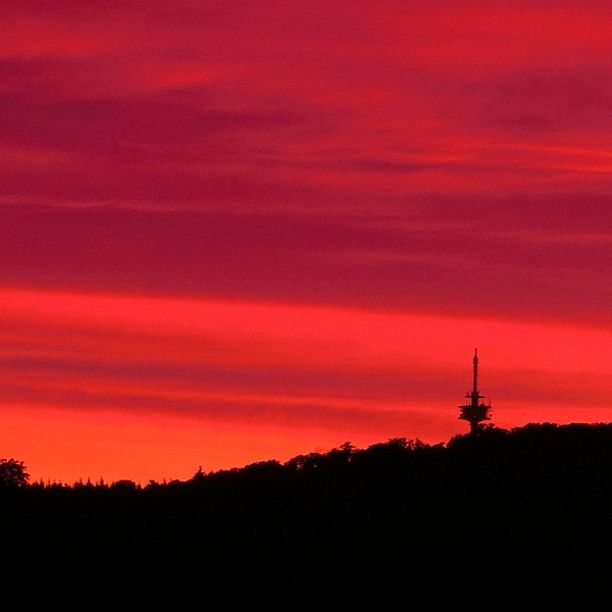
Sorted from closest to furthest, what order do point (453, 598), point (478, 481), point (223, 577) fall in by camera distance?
1. point (453, 598)
2. point (223, 577)
3. point (478, 481)

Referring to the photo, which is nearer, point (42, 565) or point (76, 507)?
point (42, 565)

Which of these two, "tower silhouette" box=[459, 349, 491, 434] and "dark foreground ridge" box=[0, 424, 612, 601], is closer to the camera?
"dark foreground ridge" box=[0, 424, 612, 601]

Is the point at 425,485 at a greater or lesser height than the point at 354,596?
greater

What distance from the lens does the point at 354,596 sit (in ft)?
155

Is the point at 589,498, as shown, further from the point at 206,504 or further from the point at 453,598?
the point at 206,504

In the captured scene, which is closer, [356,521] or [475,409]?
[356,521]

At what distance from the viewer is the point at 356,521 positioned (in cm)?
5259

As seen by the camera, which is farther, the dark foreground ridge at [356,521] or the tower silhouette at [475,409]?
the tower silhouette at [475,409]

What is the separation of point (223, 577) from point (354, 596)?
3981 mm

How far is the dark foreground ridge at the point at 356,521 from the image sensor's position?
48344 mm

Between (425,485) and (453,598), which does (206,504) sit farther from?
(453,598)

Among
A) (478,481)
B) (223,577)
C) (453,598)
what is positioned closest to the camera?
(453,598)

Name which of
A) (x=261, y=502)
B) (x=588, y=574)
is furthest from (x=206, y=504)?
(x=588, y=574)

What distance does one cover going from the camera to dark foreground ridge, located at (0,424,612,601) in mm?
48344
